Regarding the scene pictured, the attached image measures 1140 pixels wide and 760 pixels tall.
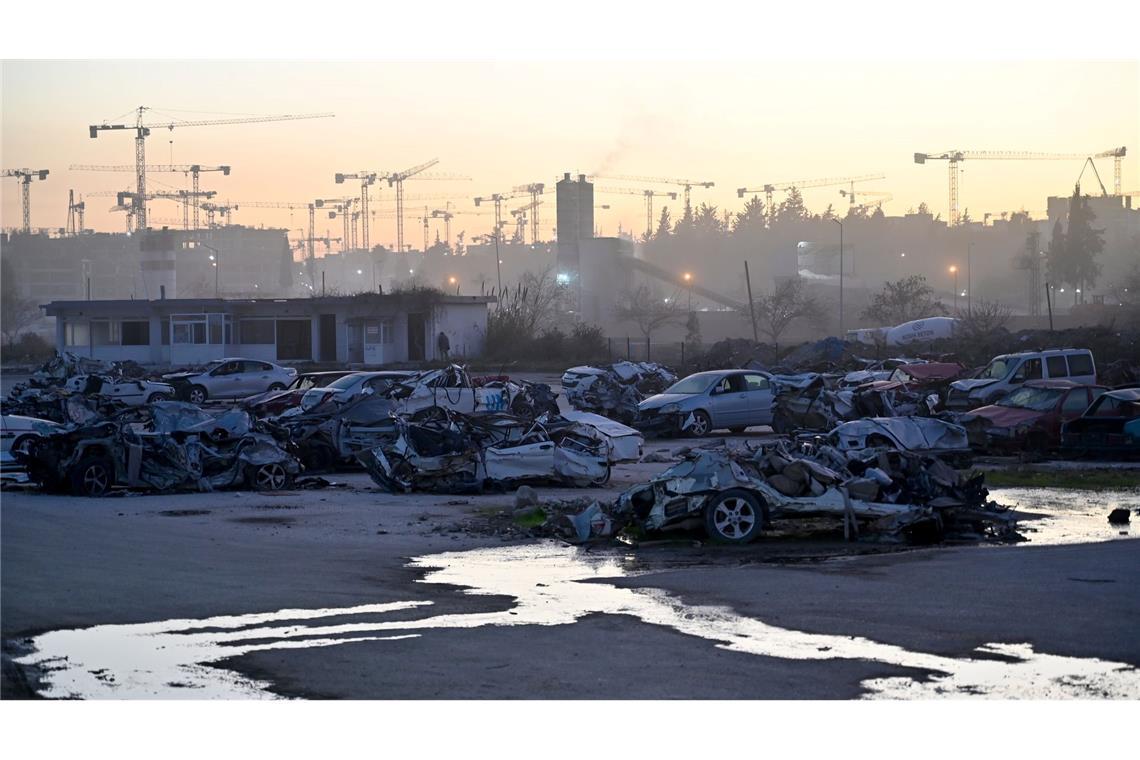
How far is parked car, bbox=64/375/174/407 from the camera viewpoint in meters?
36.6

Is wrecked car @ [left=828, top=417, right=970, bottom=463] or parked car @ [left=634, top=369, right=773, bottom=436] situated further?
parked car @ [left=634, top=369, right=773, bottom=436]

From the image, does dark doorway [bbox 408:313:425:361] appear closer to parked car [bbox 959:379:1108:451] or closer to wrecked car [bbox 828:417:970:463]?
parked car [bbox 959:379:1108:451]

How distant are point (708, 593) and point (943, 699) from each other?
3.67 m

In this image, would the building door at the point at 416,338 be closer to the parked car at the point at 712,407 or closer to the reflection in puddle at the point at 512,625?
the parked car at the point at 712,407

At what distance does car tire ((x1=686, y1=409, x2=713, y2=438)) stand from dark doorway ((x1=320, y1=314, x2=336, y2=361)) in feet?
124

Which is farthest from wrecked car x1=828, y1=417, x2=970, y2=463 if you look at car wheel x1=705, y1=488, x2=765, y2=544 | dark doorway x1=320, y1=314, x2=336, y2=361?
dark doorway x1=320, y1=314, x2=336, y2=361

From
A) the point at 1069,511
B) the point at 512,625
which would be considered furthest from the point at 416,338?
the point at 512,625

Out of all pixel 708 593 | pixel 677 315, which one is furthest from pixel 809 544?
pixel 677 315

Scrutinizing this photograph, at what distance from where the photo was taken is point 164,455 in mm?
18562

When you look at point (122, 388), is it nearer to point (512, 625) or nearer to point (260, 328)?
point (260, 328)

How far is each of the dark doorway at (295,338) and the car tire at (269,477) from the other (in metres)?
44.0

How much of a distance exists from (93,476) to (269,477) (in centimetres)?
257

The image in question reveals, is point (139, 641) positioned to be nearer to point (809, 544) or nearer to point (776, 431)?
point (809, 544)

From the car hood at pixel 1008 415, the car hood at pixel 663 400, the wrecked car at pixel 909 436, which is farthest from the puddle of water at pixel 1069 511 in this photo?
the car hood at pixel 663 400
